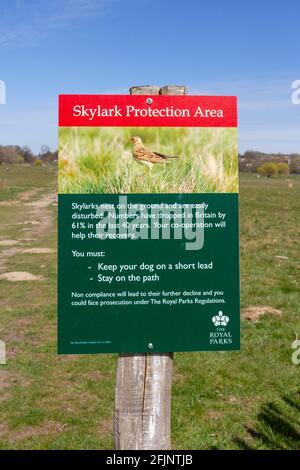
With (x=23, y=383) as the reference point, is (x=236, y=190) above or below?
above

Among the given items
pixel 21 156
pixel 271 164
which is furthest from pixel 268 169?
pixel 21 156

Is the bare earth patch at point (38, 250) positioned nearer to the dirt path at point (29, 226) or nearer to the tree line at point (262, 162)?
the dirt path at point (29, 226)

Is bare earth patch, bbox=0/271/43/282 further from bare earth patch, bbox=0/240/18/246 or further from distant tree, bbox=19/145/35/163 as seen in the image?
distant tree, bbox=19/145/35/163

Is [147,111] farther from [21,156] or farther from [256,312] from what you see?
[21,156]

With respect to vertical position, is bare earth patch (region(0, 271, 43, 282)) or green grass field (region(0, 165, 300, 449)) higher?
bare earth patch (region(0, 271, 43, 282))

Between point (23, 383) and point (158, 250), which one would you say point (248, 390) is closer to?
point (23, 383)

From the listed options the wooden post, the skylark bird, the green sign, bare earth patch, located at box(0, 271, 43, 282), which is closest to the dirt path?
bare earth patch, located at box(0, 271, 43, 282)

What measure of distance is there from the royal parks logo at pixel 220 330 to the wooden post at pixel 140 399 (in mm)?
457

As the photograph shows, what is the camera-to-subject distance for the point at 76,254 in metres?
4.25

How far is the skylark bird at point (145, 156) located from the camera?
13.9 feet

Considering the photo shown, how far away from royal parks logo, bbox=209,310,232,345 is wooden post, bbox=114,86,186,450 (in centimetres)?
46

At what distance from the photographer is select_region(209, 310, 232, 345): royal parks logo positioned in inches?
172
